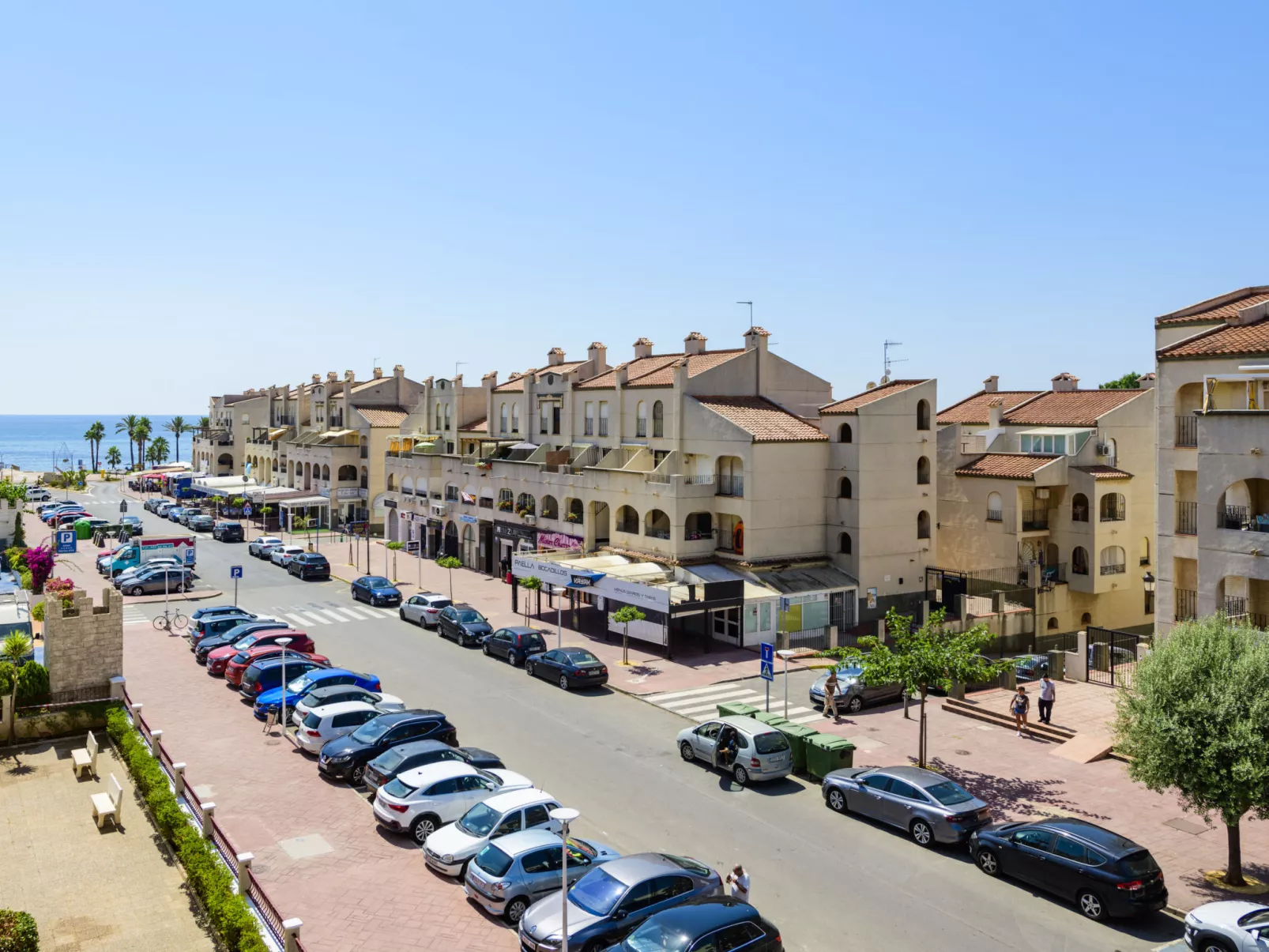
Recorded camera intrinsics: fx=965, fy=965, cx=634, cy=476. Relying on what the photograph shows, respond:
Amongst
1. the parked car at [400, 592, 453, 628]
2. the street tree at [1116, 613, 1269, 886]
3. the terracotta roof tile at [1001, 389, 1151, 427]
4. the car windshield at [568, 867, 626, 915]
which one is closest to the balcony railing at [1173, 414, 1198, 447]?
the street tree at [1116, 613, 1269, 886]

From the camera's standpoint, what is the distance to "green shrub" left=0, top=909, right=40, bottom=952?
14916mm

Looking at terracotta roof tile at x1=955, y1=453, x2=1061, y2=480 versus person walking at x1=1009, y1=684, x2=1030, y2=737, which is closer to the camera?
person walking at x1=1009, y1=684, x2=1030, y2=737

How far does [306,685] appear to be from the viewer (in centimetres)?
2972

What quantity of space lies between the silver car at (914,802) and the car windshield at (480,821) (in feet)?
28.2

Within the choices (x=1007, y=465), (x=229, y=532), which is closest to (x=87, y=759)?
(x=1007, y=465)

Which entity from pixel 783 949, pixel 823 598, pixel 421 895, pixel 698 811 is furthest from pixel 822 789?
pixel 823 598

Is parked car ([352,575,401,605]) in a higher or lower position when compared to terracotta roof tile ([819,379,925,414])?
lower

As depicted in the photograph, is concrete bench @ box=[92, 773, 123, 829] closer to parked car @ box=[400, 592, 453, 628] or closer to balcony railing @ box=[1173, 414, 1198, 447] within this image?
parked car @ box=[400, 592, 453, 628]

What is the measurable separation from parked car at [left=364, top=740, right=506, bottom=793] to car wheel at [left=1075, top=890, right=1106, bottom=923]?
13092 mm

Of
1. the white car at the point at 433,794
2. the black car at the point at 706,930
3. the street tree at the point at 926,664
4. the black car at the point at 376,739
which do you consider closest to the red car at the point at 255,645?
the black car at the point at 376,739

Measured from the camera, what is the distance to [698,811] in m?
22.6

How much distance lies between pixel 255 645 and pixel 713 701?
16.5 metres

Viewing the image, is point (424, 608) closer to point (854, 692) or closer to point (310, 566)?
point (310, 566)

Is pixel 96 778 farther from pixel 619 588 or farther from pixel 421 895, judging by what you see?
pixel 619 588
